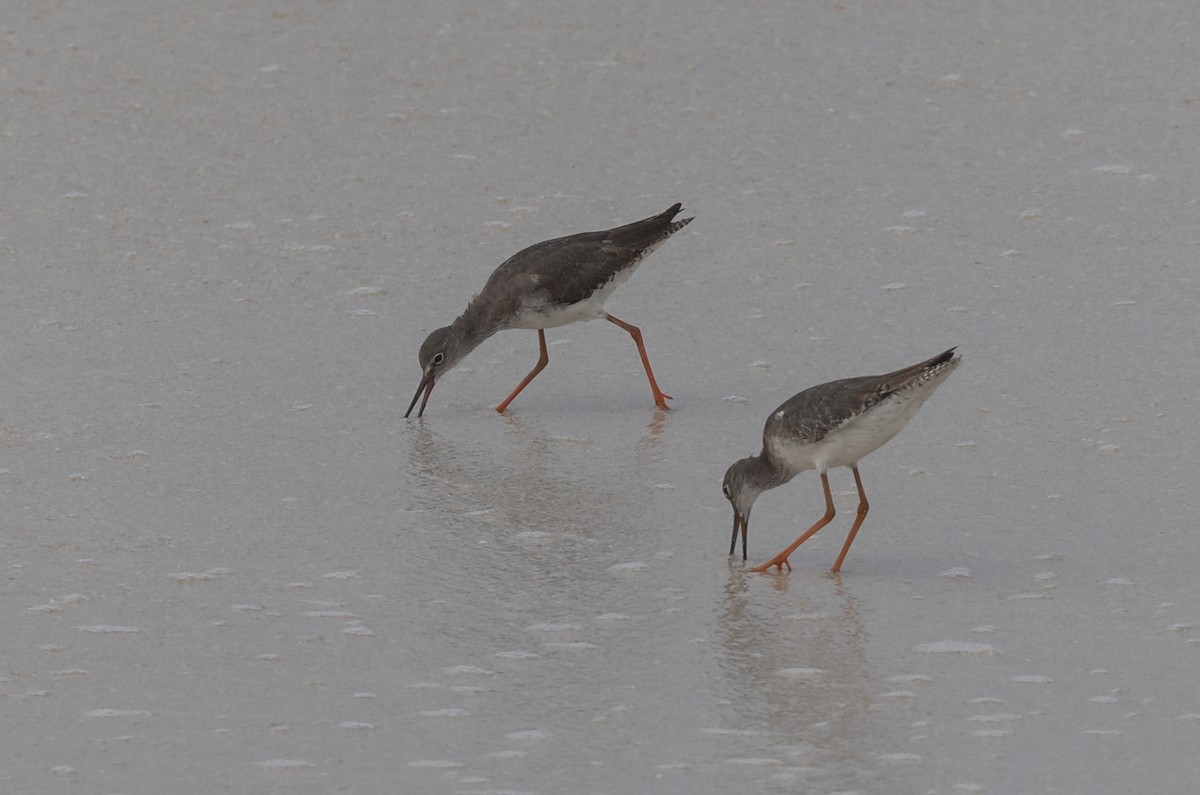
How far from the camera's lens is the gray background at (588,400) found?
4.92m

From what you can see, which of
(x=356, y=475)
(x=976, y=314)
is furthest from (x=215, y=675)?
(x=976, y=314)

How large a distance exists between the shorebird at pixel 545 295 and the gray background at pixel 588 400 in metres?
0.21

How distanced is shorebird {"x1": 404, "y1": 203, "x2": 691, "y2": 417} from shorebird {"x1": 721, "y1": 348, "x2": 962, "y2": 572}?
4.83ft

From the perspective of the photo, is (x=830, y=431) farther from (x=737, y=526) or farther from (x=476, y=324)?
(x=476, y=324)

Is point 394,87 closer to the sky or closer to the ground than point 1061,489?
closer to the sky

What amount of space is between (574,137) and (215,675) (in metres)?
5.71

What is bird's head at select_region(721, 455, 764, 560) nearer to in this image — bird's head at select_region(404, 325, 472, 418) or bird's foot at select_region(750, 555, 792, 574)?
bird's foot at select_region(750, 555, 792, 574)

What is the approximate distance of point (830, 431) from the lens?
234 inches

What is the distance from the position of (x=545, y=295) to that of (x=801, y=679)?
2933 mm

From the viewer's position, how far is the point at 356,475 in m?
6.89

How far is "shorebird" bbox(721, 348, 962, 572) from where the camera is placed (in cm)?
585

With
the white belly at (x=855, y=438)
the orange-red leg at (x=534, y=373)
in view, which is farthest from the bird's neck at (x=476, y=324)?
the white belly at (x=855, y=438)

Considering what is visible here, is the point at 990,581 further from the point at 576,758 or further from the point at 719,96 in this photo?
the point at 719,96

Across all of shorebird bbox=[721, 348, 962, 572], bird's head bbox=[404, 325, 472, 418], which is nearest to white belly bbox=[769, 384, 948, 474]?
shorebird bbox=[721, 348, 962, 572]
